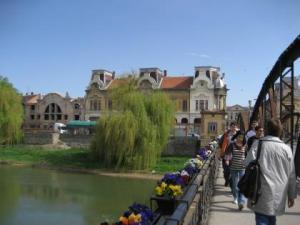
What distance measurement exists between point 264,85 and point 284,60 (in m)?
3.73

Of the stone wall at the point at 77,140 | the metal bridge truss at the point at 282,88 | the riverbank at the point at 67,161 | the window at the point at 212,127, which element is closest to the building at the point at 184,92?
the stone wall at the point at 77,140

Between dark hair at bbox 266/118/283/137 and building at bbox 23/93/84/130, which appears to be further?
building at bbox 23/93/84/130

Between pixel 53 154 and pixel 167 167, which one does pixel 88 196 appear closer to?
pixel 167 167

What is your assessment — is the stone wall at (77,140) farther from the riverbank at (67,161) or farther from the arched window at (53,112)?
the arched window at (53,112)

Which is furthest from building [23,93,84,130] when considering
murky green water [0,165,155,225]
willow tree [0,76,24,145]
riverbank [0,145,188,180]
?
murky green water [0,165,155,225]

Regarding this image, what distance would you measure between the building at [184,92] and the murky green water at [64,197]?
84.1ft

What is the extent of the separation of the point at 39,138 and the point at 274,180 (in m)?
50.8

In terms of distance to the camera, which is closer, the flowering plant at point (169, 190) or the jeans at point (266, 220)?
the jeans at point (266, 220)

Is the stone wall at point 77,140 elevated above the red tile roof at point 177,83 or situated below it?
below

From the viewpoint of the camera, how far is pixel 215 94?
62188mm

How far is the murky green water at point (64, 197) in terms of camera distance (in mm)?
21344

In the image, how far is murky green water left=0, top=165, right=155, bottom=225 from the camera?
21.3 metres

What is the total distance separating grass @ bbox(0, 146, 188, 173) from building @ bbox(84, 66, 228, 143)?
45.4 feet

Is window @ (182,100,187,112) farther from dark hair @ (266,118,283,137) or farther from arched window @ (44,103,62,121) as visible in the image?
dark hair @ (266,118,283,137)
